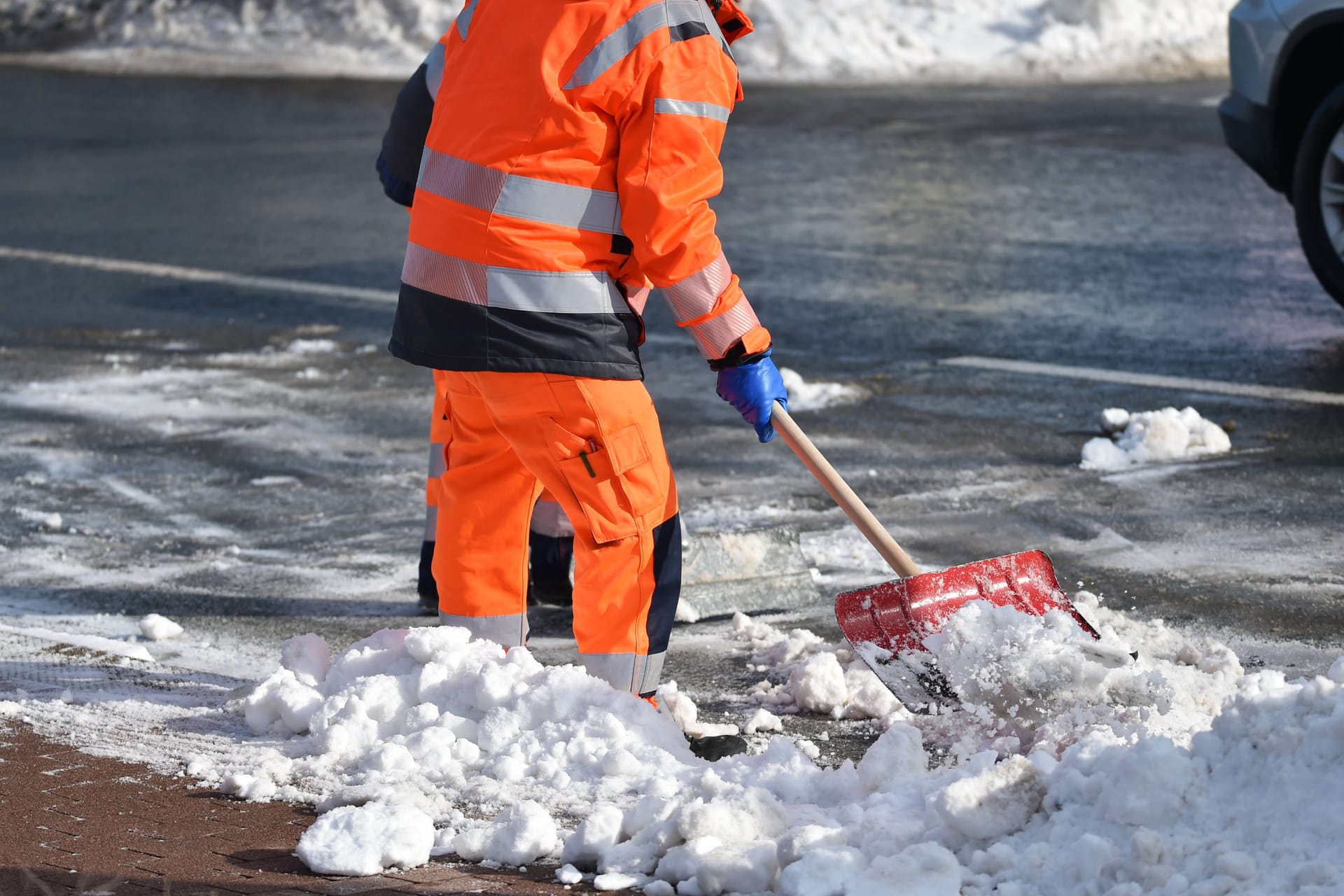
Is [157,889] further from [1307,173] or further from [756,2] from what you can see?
[756,2]

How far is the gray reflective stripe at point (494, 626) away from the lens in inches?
161

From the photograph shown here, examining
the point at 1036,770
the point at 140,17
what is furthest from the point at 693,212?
the point at 140,17

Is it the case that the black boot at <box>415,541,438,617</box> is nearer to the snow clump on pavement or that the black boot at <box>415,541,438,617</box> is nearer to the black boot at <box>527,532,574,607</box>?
the black boot at <box>527,532,574,607</box>

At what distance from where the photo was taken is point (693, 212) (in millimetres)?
3656

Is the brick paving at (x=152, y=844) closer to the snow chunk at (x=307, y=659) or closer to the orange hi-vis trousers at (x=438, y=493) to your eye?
the snow chunk at (x=307, y=659)

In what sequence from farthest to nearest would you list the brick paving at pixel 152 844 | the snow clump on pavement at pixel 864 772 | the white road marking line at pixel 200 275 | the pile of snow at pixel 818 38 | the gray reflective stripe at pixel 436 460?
the pile of snow at pixel 818 38
the white road marking line at pixel 200 275
the gray reflective stripe at pixel 436 460
the brick paving at pixel 152 844
the snow clump on pavement at pixel 864 772

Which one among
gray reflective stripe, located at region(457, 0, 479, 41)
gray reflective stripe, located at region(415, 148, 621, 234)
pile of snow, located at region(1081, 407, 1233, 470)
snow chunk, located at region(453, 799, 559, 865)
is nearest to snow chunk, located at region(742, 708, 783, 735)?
snow chunk, located at region(453, 799, 559, 865)

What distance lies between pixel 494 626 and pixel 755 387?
0.82 meters

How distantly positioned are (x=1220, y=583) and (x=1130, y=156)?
807 centimetres

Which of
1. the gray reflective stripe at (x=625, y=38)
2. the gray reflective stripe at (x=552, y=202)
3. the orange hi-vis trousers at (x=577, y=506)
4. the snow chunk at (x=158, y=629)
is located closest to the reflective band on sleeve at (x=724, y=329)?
the orange hi-vis trousers at (x=577, y=506)

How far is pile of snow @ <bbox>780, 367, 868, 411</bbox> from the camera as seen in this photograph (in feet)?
22.5

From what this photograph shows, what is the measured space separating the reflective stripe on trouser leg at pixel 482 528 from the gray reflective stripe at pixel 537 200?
17.7 inches

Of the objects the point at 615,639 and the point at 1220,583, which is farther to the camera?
the point at 1220,583

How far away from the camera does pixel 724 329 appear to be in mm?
3766
